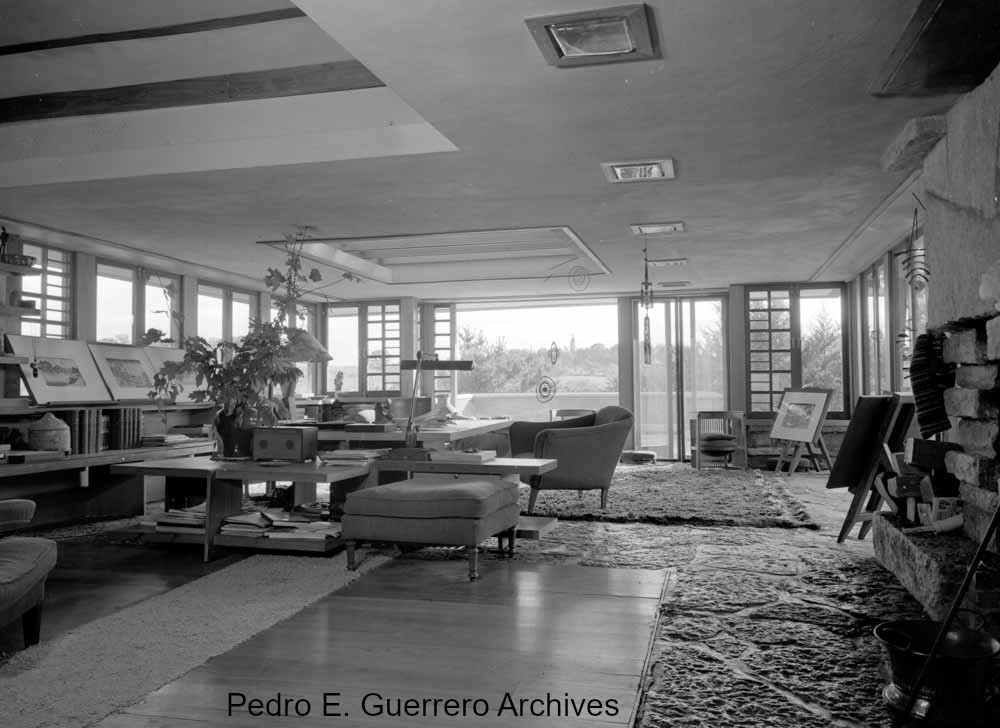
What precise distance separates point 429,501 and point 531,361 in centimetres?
1454

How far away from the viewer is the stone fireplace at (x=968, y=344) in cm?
304

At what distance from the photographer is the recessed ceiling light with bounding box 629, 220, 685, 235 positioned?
690 cm

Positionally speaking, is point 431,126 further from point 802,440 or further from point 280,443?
point 802,440

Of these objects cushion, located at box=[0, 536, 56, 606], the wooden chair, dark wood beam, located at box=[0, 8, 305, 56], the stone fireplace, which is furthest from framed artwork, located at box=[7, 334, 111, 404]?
the wooden chair

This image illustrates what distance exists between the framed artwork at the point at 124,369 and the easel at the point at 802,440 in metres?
6.89

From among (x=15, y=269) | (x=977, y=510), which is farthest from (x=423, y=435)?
(x=977, y=510)

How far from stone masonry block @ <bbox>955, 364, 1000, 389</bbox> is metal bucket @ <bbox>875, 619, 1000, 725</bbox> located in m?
1.09

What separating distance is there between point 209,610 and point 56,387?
4.13 m

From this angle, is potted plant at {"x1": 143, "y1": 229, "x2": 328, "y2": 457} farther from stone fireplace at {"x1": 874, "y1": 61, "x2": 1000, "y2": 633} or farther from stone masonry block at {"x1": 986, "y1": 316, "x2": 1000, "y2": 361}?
stone masonry block at {"x1": 986, "y1": 316, "x2": 1000, "y2": 361}

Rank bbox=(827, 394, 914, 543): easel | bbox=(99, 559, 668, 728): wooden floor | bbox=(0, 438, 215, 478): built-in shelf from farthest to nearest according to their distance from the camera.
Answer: bbox=(0, 438, 215, 478): built-in shelf, bbox=(827, 394, 914, 543): easel, bbox=(99, 559, 668, 728): wooden floor

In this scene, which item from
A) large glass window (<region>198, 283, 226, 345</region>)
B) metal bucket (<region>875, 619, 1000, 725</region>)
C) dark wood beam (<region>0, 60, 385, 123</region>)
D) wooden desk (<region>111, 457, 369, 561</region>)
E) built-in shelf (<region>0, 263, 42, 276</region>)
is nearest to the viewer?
metal bucket (<region>875, 619, 1000, 725</region>)

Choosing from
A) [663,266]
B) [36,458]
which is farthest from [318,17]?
[663,266]

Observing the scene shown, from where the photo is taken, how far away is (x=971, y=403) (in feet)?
11.0

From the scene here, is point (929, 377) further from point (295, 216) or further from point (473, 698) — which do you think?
point (295, 216)
